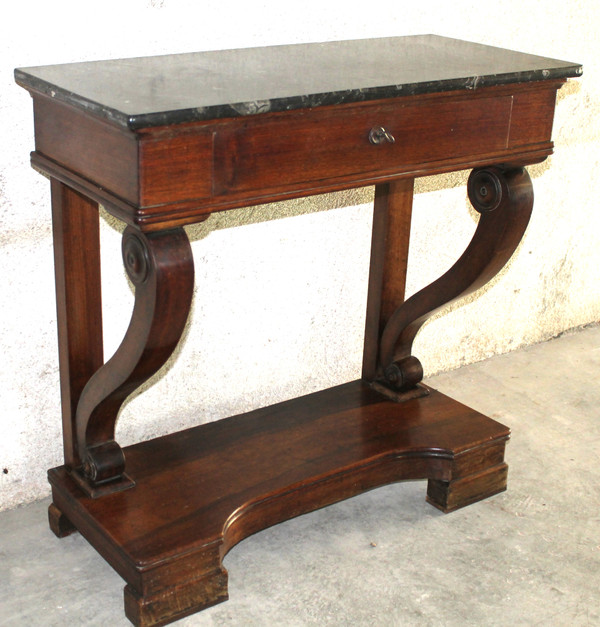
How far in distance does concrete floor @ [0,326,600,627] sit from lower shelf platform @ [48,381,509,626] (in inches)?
3.1

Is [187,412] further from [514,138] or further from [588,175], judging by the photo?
[588,175]

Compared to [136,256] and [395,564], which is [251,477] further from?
[136,256]

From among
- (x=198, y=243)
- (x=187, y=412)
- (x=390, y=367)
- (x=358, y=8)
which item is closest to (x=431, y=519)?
(x=390, y=367)

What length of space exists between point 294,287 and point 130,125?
1.17 m

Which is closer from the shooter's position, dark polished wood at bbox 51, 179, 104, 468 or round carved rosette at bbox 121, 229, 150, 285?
round carved rosette at bbox 121, 229, 150, 285

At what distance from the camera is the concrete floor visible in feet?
6.82

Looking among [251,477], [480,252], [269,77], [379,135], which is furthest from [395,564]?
[269,77]

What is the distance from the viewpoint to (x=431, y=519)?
2.43 metres

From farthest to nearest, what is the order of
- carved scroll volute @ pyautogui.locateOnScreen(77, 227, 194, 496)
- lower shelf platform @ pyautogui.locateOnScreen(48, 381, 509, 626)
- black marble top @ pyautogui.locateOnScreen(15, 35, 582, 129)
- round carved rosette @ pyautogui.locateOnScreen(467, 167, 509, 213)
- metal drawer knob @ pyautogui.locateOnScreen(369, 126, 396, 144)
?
round carved rosette @ pyautogui.locateOnScreen(467, 167, 509, 213) → lower shelf platform @ pyautogui.locateOnScreen(48, 381, 509, 626) → metal drawer knob @ pyautogui.locateOnScreen(369, 126, 396, 144) → carved scroll volute @ pyautogui.locateOnScreen(77, 227, 194, 496) → black marble top @ pyautogui.locateOnScreen(15, 35, 582, 129)

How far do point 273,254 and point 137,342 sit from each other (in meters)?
0.78

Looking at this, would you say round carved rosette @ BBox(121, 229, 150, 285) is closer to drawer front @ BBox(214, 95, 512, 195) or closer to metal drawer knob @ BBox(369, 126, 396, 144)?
drawer front @ BBox(214, 95, 512, 195)

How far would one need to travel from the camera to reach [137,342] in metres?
1.90

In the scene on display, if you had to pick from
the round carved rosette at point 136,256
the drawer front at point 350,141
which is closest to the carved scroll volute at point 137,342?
the round carved rosette at point 136,256

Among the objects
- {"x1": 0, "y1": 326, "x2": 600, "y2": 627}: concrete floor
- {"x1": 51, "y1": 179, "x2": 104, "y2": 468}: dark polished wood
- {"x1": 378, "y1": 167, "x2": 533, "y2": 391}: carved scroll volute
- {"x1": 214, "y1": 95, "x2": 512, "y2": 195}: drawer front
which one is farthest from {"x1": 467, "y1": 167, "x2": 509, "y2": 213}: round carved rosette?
{"x1": 51, "y1": 179, "x2": 104, "y2": 468}: dark polished wood
